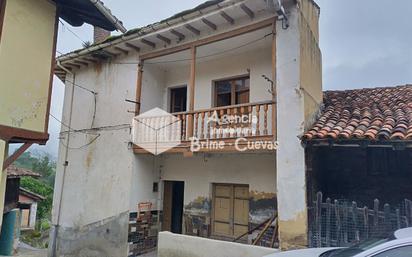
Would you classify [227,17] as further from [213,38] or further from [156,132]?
[156,132]

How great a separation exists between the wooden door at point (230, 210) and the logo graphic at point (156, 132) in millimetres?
2262

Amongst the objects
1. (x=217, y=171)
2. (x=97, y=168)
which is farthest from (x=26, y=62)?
(x=217, y=171)

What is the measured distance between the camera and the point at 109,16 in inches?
292

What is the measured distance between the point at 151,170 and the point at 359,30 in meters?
29.0

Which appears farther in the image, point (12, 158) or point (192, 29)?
point (192, 29)

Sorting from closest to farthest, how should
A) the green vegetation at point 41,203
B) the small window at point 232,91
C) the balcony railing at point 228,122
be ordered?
the balcony railing at point 228,122
the small window at point 232,91
the green vegetation at point 41,203

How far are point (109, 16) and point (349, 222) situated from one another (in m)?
6.77

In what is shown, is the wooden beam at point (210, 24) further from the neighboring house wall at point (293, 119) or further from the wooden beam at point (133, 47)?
the wooden beam at point (133, 47)

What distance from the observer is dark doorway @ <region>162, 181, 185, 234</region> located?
1093 centimetres

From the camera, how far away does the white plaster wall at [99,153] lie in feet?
32.7

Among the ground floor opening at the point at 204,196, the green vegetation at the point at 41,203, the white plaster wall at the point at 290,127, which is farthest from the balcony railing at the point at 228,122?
the green vegetation at the point at 41,203

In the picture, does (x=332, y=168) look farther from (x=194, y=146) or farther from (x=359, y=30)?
(x=359, y=30)

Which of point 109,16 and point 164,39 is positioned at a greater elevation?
point 164,39

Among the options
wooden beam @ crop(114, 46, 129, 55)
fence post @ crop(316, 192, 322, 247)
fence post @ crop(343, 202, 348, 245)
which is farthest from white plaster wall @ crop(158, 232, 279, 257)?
wooden beam @ crop(114, 46, 129, 55)
